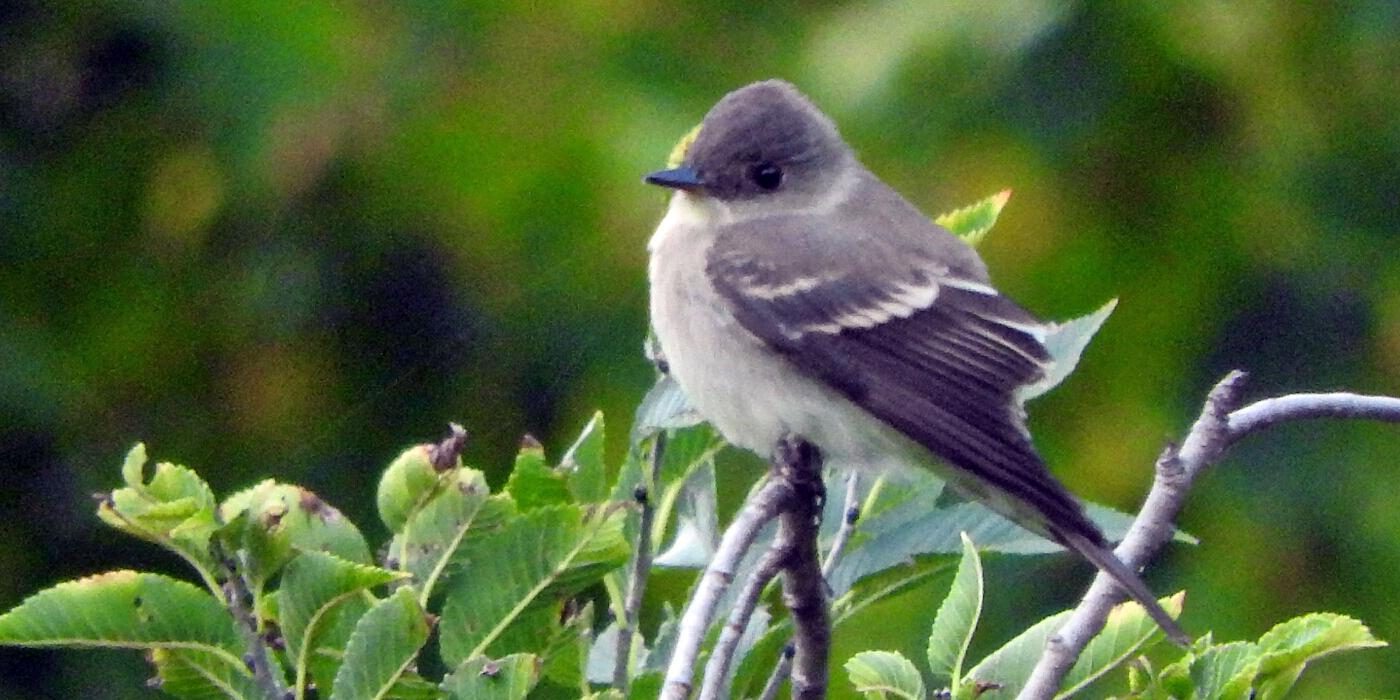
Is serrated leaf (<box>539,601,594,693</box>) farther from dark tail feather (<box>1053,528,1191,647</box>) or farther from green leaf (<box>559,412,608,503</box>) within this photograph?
dark tail feather (<box>1053,528,1191,647</box>)

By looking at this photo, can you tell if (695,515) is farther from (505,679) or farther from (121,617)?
(121,617)

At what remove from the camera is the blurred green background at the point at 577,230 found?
3.59 m

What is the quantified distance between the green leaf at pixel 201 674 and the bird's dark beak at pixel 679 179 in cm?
135

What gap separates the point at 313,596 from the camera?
1.45m

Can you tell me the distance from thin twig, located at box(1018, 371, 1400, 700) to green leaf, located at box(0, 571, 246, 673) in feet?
2.51

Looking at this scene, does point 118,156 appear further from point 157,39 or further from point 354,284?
point 354,284

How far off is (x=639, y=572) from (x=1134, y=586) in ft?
1.55

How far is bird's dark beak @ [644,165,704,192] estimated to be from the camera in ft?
9.06

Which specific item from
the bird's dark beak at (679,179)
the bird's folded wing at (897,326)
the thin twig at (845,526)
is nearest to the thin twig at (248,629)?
the thin twig at (845,526)

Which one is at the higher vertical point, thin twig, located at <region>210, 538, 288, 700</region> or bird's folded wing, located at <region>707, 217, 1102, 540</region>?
bird's folded wing, located at <region>707, 217, 1102, 540</region>

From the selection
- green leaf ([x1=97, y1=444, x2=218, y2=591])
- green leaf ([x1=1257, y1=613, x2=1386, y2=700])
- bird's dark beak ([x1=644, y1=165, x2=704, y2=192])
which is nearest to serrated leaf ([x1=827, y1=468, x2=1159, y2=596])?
green leaf ([x1=1257, y1=613, x2=1386, y2=700])

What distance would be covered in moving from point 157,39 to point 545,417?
1.16m

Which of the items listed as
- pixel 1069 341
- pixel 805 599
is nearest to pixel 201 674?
pixel 805 599

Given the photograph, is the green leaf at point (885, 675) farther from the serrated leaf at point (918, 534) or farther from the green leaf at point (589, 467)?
the green leaf at point (589, 467)
